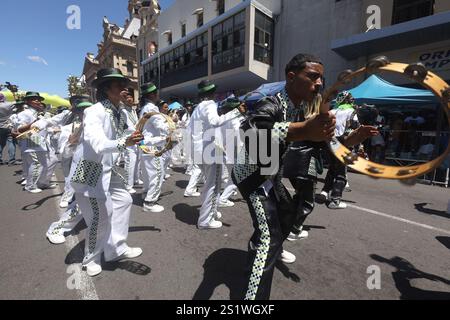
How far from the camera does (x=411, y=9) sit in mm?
11578

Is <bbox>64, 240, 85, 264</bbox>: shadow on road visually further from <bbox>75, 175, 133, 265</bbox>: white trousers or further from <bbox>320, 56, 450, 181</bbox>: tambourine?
<bbox>320, 56, 450, 181</bbox>: tambourine

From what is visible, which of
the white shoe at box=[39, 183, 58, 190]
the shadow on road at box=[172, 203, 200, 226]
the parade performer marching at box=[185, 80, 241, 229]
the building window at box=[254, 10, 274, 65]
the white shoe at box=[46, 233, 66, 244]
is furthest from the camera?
the building window at box=[254, 10, 274, 65]

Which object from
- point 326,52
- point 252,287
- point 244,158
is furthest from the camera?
point 326,52

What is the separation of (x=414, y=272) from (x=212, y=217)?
251 cm

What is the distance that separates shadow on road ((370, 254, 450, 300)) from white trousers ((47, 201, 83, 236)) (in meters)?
3.83

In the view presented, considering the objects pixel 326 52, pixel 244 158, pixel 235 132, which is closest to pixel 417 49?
pixel 326 52

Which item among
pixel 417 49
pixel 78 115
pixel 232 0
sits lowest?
pixel 78 115

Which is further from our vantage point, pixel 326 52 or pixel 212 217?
pixel 326 52

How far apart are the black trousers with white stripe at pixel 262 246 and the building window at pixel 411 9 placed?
13602 millimetres

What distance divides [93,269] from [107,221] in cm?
49

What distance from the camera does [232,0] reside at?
19984 millimetres

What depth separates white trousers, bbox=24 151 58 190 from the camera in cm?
600

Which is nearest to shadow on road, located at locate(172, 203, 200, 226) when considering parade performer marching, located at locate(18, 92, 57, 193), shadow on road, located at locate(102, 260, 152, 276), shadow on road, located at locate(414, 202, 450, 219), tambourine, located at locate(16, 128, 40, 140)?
shadow on road, located at locate(102, 260, 152, 276)
